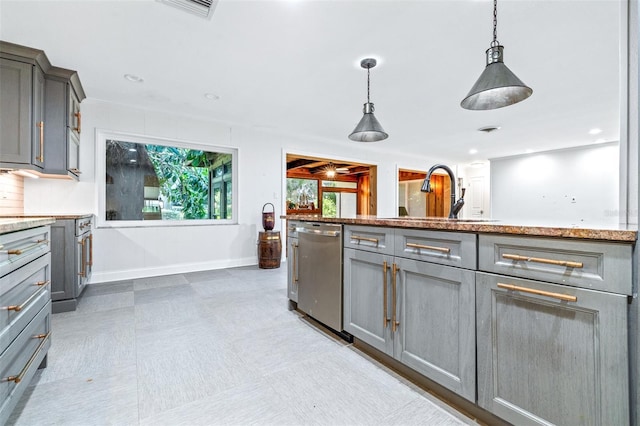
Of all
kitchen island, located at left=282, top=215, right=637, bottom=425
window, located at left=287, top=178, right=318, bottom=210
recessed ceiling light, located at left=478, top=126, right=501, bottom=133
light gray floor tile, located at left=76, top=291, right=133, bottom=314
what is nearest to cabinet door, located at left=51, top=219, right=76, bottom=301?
light gray floor tile, located at left=76, top=291, right=133, bottom=314

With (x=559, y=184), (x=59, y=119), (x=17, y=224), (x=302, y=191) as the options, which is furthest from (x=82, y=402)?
(x=559, y=184)

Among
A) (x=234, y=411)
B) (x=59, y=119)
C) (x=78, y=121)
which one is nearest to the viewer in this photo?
(x=234, y=411)

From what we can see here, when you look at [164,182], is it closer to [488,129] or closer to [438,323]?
[438,323]

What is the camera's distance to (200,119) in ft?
14.9

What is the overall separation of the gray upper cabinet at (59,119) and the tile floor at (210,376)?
152 cm

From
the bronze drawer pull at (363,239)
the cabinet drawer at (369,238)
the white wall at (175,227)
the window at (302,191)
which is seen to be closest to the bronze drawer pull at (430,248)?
the cabinet drawer at (369,238)

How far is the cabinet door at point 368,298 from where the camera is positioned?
5.70 ft

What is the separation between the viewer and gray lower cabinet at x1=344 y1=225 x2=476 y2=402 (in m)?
1.35

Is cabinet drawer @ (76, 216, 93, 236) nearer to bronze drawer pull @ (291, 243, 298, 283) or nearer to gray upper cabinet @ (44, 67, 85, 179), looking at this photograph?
gray upper cabinet @ (44, 67, 85, 179)

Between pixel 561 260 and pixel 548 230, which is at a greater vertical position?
pixel 548 230

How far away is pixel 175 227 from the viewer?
14.4 feet

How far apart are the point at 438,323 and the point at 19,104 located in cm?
375

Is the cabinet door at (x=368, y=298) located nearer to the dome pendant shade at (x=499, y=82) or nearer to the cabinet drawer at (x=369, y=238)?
the cabinet drawer at (x=369, y=238)

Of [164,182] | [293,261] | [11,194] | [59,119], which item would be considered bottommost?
[293,261]
